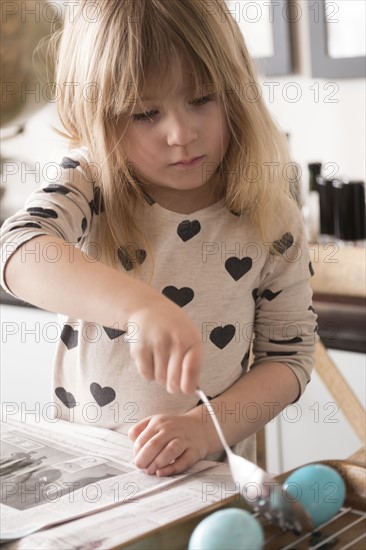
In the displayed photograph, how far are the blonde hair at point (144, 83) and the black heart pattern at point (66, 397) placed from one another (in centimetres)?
21

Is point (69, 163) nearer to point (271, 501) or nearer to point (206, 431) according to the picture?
point (206, 431)

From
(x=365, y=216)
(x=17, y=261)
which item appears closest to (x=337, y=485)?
(x=17, y=261)

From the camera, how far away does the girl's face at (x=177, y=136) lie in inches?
39.0

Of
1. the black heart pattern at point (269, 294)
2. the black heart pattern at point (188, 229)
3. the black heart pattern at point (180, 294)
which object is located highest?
the black heart pattern at point (188, 229)

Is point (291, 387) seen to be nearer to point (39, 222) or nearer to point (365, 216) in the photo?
point (39, 222)

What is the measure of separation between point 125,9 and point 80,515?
572 millimetres

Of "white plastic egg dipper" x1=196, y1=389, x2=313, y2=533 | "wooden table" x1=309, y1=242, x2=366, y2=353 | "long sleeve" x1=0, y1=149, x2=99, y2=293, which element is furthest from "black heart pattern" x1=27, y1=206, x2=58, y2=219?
"wooden table" x1=309, y1=242, x2=366, y2=353

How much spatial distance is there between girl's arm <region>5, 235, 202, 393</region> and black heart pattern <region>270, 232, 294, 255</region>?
361mm

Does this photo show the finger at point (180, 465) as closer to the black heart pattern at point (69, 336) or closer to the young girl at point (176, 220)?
the young girl at point (176, 220)

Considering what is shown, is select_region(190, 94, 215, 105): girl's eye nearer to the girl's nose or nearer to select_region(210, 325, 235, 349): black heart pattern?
the girl's nose

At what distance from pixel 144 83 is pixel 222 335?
342 mm

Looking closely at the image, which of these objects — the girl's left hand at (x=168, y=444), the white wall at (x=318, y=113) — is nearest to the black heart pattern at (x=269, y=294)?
the girl's left hand at (x=168, y=444)

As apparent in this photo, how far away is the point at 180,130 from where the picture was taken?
98 centimetres

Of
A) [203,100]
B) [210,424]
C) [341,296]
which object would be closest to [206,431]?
[210,424]
